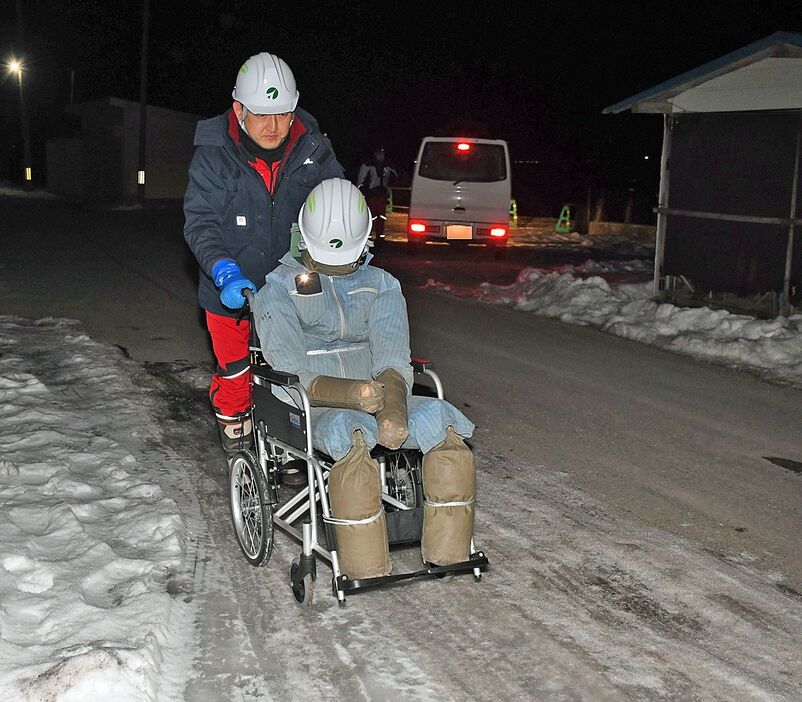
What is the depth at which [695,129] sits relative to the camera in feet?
44.7

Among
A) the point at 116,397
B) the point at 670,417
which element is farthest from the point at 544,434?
the point at 116,397

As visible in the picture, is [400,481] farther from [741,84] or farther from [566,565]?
[741,84]

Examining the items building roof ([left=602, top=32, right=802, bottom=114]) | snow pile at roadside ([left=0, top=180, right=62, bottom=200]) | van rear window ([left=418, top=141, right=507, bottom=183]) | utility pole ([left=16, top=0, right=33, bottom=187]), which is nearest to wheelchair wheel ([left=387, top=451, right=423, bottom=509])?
building roof ([left=602, top=32, right=802, bottom=114])

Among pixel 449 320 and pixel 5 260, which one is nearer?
pixel 449 320

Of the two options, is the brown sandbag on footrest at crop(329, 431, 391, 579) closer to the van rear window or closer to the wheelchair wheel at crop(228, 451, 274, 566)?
the wheelchair wheel at crop(228, 451, 274, 566)

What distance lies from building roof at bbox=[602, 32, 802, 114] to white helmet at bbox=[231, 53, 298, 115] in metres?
7.55

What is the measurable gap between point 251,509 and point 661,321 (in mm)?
7998

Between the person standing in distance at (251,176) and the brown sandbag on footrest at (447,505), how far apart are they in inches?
66.9

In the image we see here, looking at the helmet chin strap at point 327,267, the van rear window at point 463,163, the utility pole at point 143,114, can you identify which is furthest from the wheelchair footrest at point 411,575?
the utility pole at point 143,114

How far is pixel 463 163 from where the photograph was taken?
19500 mm

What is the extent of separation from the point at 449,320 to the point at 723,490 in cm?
638

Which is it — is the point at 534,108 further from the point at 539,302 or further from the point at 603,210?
the point at 539,302

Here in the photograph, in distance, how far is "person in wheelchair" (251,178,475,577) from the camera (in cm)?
462

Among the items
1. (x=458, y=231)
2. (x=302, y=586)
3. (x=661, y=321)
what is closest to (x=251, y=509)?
(x=302, y=586)
